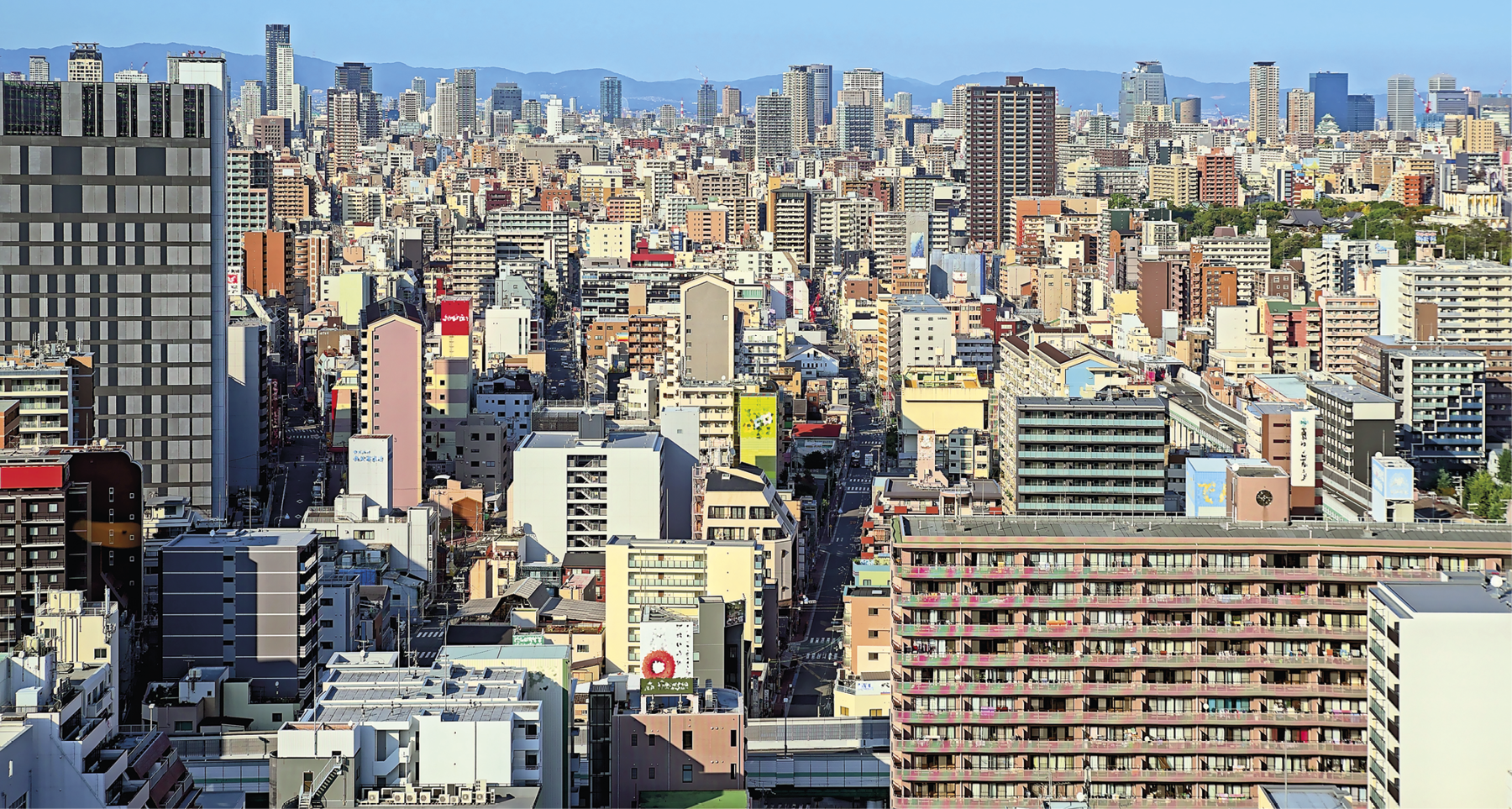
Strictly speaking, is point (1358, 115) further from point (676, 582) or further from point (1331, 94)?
point (676, 582)

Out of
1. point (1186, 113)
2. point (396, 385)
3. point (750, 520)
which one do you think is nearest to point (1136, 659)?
point (750, 520)

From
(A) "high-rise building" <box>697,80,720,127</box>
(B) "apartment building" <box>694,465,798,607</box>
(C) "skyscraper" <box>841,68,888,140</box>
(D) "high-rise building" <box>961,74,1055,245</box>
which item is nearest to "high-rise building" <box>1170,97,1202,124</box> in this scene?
(C) "skyscraper" <box>841,68,888,140</box>

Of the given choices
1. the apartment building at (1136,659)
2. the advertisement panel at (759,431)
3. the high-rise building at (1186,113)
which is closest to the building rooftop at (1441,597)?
the apartment building at (1136,659)

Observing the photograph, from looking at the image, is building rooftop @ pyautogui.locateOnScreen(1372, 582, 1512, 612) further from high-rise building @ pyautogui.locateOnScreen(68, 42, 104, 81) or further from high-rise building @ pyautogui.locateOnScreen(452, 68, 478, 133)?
high-rise building @ pyautogui.locateOnScreen(452, 68, 478, 133)

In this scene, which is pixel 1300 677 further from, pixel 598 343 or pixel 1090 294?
pixel 1090 294

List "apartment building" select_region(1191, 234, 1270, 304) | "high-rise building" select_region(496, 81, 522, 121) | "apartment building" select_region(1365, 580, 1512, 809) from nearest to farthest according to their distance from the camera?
"apartment building" select_region(1365, 580, 1512, 809)
"apartment building" select_region(1191, 234, 1270, 304)
"high-rise building" select_region(496, 81, 522, 121)

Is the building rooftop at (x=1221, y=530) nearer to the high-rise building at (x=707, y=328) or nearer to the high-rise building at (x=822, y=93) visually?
the high-rise building at (x=707, y=328)
